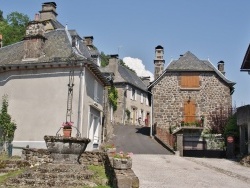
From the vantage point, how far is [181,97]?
30922 millimetres

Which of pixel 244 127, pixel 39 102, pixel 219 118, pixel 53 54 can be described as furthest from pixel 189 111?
pixel 39 102

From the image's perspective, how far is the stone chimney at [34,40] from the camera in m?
21.9

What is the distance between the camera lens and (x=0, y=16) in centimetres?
5497

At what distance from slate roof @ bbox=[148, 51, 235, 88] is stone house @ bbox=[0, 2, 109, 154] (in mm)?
10389

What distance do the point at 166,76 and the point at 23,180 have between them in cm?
2301

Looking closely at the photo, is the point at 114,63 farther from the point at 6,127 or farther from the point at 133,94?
the point at 6,127

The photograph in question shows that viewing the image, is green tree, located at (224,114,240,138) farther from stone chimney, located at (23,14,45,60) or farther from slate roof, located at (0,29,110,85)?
stone chimney, located at (23,14,45,60)

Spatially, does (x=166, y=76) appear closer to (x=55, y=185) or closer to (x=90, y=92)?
(x=90, y=92)

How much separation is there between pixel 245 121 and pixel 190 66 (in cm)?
1121

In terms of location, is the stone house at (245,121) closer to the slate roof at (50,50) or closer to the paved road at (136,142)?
the paved road at (136,142)

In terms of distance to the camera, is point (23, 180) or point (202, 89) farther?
point (202, 89)

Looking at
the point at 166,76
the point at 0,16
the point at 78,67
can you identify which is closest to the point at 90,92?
the point at 78,67

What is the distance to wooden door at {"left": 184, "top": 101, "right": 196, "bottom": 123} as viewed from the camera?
3033 centimetres

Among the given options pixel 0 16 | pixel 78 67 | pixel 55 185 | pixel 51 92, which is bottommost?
pixel 55 185
